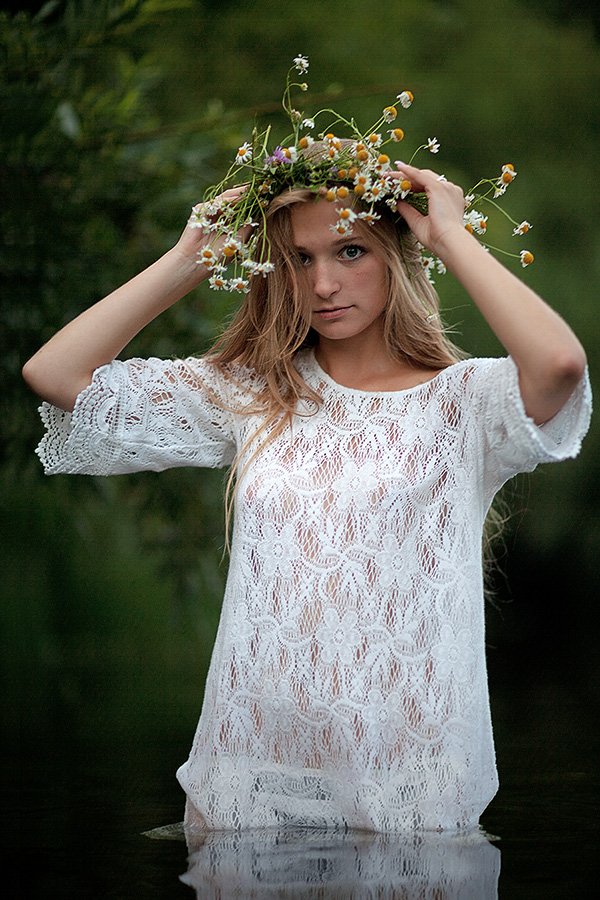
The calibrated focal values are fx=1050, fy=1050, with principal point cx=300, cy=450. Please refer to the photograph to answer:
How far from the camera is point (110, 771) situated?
2744mm

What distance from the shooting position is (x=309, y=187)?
1682 mm

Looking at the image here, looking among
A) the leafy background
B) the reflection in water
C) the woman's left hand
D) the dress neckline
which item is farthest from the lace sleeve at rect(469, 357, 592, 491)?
the leafy background

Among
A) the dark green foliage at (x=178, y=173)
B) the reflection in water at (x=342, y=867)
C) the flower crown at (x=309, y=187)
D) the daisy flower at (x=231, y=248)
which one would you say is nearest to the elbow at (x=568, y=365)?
the flower crown at (x=309, y=187)

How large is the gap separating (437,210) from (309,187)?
0.21 m

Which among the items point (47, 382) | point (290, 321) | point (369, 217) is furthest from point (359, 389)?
point (47, 382)

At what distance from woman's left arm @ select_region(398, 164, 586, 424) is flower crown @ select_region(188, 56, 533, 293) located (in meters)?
0.09

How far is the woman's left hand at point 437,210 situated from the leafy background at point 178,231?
821mm

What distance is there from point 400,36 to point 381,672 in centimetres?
425

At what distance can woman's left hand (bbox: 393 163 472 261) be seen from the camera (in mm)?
1604

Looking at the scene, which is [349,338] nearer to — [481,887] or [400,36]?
[481,887]

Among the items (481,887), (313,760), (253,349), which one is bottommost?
(481,887)

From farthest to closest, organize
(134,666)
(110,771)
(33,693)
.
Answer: (134,666), (33,693), (110,771)

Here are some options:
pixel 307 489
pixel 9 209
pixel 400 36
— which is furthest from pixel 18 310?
pixel 400 36

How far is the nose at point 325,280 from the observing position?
1.69 meters
